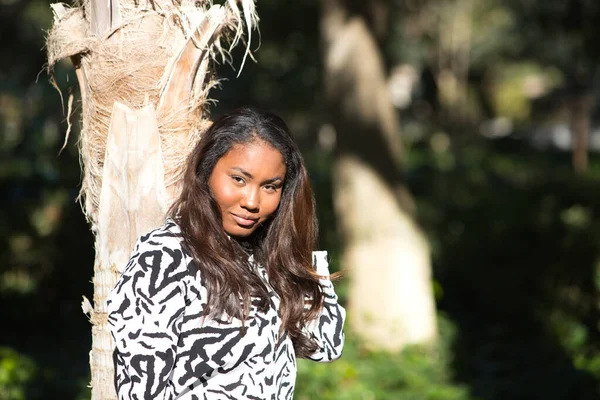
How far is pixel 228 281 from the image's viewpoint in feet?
6.84

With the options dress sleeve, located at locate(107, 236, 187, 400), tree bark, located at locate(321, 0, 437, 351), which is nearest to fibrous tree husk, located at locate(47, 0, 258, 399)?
dress sleeve, located at locate(107, 236, 187, 400)

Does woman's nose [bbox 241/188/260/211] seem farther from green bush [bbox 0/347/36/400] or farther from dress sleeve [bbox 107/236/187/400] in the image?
green bush [bbox 0/347/36/400]

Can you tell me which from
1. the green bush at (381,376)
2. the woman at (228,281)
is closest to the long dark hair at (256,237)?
the woman at (228,281)

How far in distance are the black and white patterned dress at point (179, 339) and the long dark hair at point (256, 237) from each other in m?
0.04

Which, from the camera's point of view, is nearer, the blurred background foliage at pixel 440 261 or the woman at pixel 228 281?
the woman at pixel 228 281

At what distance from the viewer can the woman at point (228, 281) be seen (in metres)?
1.94

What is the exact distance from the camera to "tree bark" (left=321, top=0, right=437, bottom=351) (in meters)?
7.23

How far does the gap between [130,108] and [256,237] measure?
532 millimetres

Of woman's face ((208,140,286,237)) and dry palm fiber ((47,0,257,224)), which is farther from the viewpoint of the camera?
dry palm fiber ((47,0,257,224))

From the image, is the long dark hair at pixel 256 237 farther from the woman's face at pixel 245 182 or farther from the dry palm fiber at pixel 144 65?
the dry palm fiber at pixel 144 65

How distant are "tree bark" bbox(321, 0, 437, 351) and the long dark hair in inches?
191

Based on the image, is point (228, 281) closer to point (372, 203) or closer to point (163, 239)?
point (163, 239)

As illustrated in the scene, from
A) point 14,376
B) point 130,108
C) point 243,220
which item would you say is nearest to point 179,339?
point 243,220

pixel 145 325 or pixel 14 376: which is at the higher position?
pixel 145 325
